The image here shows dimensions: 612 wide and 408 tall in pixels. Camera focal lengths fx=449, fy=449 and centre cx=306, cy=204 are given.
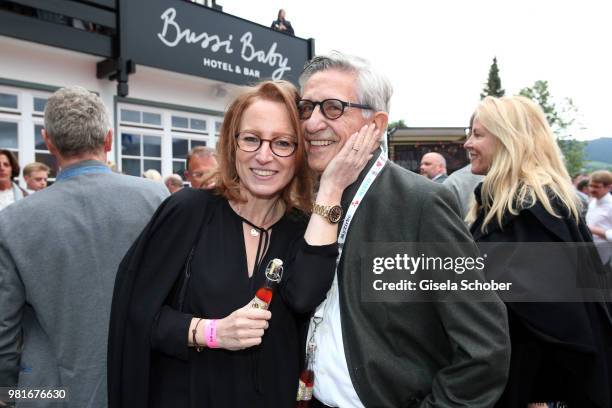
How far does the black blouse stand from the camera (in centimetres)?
161

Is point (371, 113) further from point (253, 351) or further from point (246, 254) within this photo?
point (253, 351)

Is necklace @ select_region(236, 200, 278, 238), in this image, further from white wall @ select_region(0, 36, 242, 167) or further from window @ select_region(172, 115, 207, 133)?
window @ select_region(172, 115, 207, 133)

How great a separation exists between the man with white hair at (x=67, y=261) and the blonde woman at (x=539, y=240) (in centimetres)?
192

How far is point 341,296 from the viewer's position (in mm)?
1622

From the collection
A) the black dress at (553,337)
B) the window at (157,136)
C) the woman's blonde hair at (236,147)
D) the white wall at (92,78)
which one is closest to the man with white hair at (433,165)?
the white wall at (92,78)

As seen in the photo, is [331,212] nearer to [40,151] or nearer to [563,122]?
[40,151]

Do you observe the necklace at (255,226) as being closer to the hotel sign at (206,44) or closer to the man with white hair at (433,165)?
the man with white hair at (433,165)

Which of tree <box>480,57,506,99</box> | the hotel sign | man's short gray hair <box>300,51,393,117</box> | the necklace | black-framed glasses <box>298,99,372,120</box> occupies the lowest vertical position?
the necklace

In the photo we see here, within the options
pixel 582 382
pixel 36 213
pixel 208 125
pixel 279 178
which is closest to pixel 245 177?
pixel 279 178

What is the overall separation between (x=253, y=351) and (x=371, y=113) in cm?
101

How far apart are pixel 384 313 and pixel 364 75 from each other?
0.89m

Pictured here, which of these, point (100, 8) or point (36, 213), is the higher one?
point (100, 8)

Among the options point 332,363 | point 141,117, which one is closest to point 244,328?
point 332,363

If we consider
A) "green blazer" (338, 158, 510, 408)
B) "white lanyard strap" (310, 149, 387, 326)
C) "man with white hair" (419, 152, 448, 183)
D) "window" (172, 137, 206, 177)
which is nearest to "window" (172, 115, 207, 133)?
"window" (172, 137, 206, 177)
